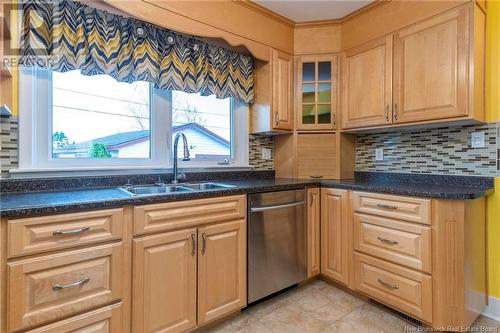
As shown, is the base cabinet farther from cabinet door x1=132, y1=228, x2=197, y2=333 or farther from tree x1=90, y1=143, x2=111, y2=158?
tree x1=90, y1=143, x2=111, y2=158

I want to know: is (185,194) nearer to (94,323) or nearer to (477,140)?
(94,323)

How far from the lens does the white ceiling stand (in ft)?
7.18

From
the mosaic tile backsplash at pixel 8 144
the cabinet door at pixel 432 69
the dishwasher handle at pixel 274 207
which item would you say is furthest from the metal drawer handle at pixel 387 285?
the mosaic tile backsplash at pixel 8 144

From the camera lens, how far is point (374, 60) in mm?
2189

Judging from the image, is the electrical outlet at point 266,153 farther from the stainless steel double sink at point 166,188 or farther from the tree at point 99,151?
the tree at point 99,151

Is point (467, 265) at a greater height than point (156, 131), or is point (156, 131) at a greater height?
point (156, 131)

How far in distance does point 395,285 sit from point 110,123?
226 centimetres

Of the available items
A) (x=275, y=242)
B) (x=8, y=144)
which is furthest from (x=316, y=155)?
(x=8, y=144)

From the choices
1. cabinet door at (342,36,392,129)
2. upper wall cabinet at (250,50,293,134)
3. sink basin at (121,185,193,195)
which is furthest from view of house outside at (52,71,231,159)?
cabinet door at (342,36,392,129)

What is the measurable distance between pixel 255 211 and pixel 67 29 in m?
1.60

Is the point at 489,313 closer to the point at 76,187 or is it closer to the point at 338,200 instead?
the point at 338,200

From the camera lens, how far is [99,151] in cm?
183

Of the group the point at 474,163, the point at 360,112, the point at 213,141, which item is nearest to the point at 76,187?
the point at 213,141

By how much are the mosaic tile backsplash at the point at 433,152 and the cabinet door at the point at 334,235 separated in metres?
0.65
